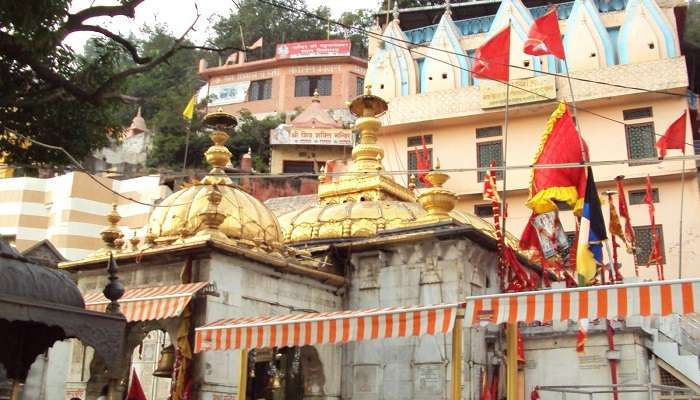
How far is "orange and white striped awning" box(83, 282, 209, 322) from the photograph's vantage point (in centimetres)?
1089

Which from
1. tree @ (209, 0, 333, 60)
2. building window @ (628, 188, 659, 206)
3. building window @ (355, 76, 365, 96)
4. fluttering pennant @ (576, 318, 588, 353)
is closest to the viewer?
fluttering pennant @ (576, 318, 588, 353)

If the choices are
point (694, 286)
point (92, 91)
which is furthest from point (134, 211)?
point (694, 286)

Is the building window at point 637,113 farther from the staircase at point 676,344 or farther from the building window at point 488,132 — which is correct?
the staircase at point 676,344

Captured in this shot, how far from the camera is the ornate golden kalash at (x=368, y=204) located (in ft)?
46.9

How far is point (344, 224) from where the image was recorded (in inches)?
605

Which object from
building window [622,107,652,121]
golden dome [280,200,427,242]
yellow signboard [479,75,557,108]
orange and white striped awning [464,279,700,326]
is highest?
yellow signboard [479,75,557,108]

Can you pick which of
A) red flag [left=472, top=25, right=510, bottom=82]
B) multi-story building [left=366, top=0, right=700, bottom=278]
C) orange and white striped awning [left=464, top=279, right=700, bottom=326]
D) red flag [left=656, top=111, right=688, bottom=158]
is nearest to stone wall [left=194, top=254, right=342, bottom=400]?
orange and white striped awning [left=464, top=279, right=700, bottom=326]

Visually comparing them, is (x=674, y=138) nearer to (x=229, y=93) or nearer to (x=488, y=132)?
(x=488, y=132)

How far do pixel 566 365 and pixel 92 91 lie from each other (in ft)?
33.9

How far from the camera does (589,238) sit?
1237cm

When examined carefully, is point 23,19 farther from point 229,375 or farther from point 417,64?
point 417,64

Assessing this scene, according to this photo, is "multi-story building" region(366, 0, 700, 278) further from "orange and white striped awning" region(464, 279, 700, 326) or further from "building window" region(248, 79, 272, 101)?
"building window" region(248, 79, 272, 101)

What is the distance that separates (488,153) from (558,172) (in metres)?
19.0

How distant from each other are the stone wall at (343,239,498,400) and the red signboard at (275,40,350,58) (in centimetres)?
4419
